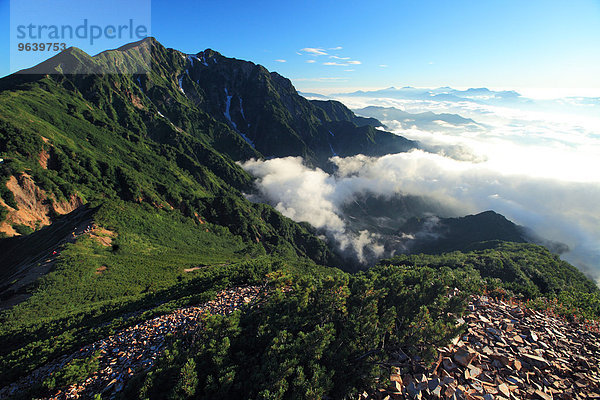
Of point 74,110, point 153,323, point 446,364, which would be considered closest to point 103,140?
point 74,110

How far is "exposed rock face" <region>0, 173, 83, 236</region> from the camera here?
7821 cm

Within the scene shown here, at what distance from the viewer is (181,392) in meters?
16.5

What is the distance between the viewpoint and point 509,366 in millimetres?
20531

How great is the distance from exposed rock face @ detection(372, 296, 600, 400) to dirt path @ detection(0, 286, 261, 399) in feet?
60.0

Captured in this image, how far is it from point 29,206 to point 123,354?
101 metres

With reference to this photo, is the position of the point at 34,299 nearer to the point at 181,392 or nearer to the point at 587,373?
the point at 181,392

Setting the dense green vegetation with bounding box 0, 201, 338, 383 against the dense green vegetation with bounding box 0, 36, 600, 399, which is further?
the dense green vegetation with bounding box 0, 201, 338, 383

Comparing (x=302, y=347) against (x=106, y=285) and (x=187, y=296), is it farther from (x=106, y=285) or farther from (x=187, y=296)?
(x=106, y=285)

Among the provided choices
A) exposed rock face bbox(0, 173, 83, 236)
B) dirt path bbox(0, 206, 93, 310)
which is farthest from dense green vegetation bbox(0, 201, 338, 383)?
exposed rock face bbox(0, 173, 83, 236)

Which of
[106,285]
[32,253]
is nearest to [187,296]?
[106,285]

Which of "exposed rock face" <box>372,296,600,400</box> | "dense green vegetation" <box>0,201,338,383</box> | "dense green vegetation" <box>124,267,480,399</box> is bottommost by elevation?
"dense green vegetation" <box>0,201,338,383</box>

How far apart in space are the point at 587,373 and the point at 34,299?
2978 inches

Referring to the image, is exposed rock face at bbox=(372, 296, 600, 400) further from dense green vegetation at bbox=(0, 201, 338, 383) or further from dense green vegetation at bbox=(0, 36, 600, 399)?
dense green vegetation at bbox=(0, 201, 338, 383)

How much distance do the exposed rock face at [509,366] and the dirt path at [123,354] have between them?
721 inches
